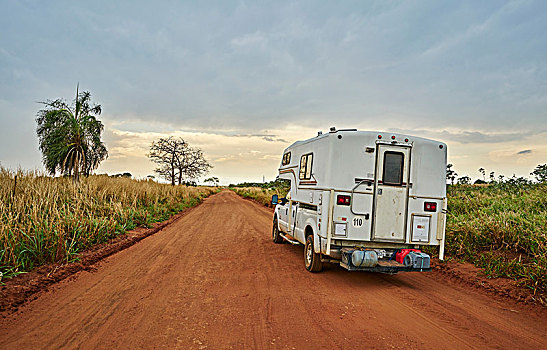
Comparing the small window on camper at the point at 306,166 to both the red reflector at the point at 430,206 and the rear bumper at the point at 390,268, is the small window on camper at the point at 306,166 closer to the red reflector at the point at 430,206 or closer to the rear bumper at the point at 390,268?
the rear bumper at the point at 390,268

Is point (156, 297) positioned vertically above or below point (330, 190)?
below

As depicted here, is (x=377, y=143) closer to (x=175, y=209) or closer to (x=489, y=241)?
(x=489, y=241)

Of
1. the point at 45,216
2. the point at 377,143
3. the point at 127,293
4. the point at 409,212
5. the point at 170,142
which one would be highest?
the point at 170,142

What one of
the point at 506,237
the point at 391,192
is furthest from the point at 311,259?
the point at 506,237

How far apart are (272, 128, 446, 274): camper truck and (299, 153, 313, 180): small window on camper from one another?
0.68 metres

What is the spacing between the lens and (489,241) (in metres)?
8.61

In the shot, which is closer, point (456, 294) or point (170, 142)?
point (456, 294)

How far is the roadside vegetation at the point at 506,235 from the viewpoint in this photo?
22.9 feet

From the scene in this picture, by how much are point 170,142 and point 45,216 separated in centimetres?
3165

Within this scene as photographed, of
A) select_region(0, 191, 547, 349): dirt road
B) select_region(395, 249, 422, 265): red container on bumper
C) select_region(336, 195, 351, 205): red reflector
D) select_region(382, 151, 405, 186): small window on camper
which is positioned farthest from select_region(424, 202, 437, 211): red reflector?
select_region(336, 195, 351, 205): red reflector

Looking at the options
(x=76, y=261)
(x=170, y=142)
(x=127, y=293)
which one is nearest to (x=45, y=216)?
(x=76, y=261)

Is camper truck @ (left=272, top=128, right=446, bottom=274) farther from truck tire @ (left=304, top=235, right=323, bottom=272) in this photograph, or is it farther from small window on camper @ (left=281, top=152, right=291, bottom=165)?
small window on camper @ (left=281, top=152, right=291, bottom=165)

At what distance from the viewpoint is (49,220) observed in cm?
913

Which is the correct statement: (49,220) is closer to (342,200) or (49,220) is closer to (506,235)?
(342,200)
